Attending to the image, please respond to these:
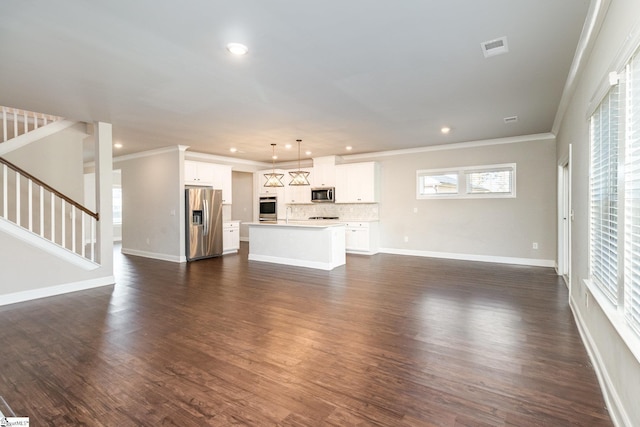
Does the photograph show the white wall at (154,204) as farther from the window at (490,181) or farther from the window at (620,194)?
the window at (620,194)

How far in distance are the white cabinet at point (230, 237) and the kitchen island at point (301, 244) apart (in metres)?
1.23

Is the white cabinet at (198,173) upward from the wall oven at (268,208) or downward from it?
upward

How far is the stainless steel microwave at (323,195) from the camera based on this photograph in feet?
27.3

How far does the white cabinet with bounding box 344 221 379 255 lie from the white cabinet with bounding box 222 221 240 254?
2925mm

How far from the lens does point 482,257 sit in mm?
6754

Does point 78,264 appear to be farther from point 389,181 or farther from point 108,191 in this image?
point 389,181

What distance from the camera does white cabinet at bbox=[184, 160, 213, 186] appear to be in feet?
24.1

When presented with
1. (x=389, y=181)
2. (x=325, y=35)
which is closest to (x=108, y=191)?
(x=325, y=35)

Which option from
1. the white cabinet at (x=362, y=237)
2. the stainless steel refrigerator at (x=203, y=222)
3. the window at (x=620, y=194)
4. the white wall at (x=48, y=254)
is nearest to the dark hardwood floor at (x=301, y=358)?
the white wall at (x=48, y=254)

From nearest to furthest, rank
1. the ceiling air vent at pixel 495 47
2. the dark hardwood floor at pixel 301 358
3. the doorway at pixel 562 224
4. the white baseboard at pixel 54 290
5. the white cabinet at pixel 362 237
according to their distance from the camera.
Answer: the dark hardwood floor at pixel 301 358
the ceiling air vent at pixel 495 47
the white baseboard at pixel 54 290
the doorway at pixel 562 224
the white cabinet at pixel 362 237

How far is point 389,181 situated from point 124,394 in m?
6.84

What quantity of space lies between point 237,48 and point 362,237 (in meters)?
5.70

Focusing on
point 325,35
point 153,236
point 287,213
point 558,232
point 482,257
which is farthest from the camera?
point 287,213

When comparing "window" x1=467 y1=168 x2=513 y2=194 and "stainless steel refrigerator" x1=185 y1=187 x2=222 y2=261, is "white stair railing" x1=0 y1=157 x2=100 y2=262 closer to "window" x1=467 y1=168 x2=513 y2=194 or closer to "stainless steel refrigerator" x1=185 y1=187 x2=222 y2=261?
"stainless steel refrigerator" x1=185 y1=187 x2=222 y2=261
